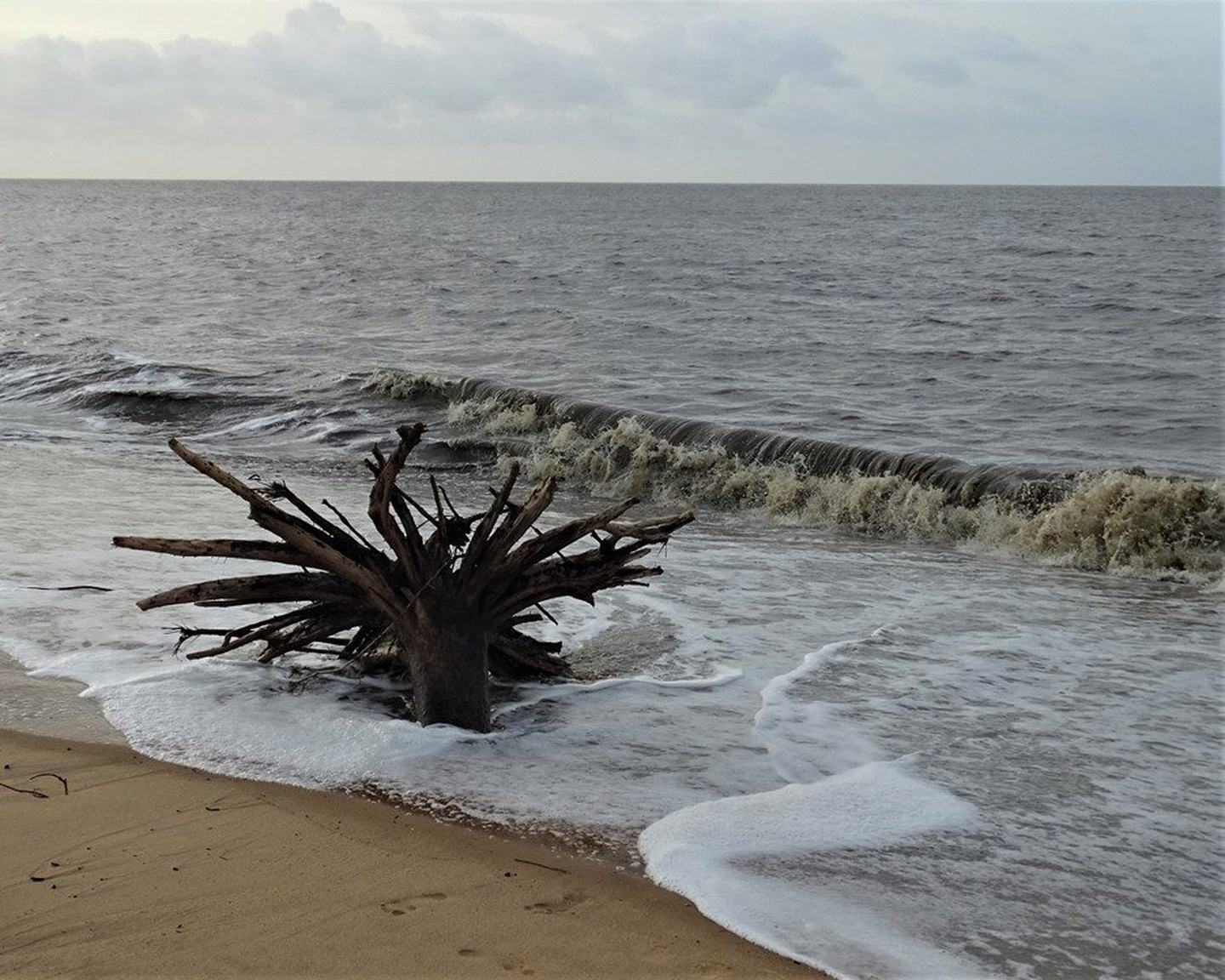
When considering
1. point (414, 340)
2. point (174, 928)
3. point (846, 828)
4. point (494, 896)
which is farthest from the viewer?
point (414, 340)

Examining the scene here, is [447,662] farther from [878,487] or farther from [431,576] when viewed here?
[878,487]

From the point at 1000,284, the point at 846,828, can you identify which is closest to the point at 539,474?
the point at 846,828

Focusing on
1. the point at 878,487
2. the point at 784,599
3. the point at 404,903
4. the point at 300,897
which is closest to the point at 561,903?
the point at 404,903

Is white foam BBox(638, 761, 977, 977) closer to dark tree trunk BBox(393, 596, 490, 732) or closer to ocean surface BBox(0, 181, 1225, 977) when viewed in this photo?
ocean surface BBox(0, 181, 1225, 977)

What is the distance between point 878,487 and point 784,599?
4.43 meters

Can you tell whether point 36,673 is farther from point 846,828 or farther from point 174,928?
point 846,828

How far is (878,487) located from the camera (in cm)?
1144

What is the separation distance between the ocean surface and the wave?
5 cm

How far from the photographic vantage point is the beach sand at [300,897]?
2988mm

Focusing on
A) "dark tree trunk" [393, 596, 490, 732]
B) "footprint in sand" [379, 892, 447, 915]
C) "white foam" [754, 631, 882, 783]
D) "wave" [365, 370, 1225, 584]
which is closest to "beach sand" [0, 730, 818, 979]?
"footprint in sand" [379, 892, 447, 915]

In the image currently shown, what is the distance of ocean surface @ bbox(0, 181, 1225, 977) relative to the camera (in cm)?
375

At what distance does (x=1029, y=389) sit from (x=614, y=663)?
13831 mm

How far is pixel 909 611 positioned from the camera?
23.3ft

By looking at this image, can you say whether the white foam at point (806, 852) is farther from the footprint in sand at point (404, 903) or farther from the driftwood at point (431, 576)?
the driftwood at point (431, 576)
